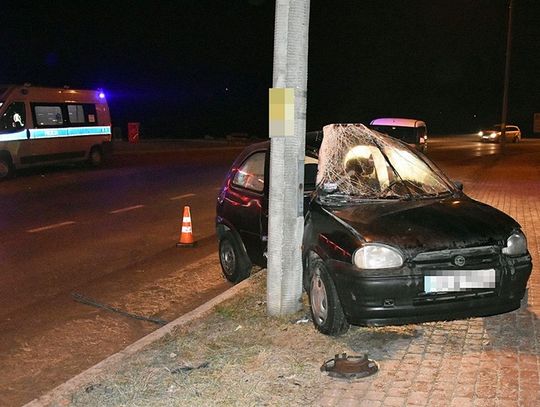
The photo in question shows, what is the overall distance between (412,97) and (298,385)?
89921 millimetres

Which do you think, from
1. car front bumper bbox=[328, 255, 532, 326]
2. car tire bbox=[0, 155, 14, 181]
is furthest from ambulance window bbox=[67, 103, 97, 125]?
car front bumper bbox=[328, 255, 532, 326]

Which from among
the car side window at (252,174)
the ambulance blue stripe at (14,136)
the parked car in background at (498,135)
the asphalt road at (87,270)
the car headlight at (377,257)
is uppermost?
the car side window at (252,174)

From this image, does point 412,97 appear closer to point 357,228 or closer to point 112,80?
point 112,80

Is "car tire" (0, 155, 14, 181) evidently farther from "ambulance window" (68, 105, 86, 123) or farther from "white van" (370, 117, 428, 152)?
"white van" (370, 117, 428, 152)

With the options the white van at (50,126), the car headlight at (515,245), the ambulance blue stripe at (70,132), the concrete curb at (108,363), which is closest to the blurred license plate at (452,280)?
the car headlight at (515,245)

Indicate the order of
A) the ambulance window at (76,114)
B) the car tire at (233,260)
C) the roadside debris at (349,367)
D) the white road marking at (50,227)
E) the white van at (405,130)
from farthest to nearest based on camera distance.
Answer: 1. the white van at (405,130)
2. the ambulance window at (76,114)
3. the white road marking at (50,227)
4. the car tire at (233,260)
5. the roadside debris at (349,367)

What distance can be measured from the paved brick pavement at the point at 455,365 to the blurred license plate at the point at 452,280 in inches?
18.9

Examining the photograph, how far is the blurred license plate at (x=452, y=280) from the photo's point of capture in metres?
4.65

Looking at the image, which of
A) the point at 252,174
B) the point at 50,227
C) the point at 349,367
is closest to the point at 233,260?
the point at 252,174

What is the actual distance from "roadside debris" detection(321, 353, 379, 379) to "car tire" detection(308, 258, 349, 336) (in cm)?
51

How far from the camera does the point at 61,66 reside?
160ft

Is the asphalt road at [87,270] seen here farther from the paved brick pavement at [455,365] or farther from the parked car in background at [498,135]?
the parked car in background at [498,135]

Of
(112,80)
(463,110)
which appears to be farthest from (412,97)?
(112,80)

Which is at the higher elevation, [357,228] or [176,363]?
[357,228]
